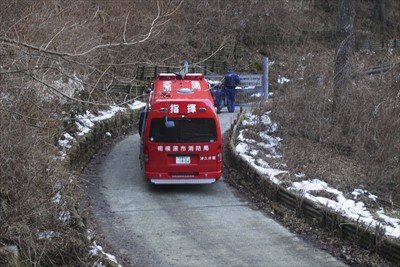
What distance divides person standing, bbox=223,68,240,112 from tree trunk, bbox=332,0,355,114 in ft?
17.2

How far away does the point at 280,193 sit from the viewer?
12.6m

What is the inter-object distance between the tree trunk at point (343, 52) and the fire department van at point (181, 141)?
634 centimetres

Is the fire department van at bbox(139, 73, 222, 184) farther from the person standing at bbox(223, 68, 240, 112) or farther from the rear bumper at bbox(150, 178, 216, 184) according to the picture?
the person standing at bbox(223, 68, 240, 112)

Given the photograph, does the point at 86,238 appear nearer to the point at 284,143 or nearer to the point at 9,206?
the point at 9,206

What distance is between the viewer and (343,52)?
1902cm

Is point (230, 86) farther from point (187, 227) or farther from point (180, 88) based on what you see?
point (187, 227)

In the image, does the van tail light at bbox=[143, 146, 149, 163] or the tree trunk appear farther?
the tree trunk

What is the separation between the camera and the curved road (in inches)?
394

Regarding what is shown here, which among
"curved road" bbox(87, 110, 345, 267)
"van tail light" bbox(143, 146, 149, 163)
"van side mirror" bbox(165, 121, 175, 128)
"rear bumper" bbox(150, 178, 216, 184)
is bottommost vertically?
→ "curved road" bbox(87, 110, 345, 267)

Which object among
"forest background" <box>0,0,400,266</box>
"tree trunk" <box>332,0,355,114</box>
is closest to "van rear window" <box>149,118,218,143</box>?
"forest background" <box>0,0,400,266</box>

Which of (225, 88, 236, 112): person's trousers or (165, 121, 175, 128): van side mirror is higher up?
(165, 121, 175, 128): van side mirror

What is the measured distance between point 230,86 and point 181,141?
401 inches

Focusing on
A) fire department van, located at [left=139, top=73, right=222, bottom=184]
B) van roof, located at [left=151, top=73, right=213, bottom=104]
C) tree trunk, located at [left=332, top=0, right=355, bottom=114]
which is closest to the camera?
A: fire department van, located at [left=139, top=73, right=222, bottom=184]

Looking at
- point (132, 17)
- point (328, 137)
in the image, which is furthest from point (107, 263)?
point (132, 17)
